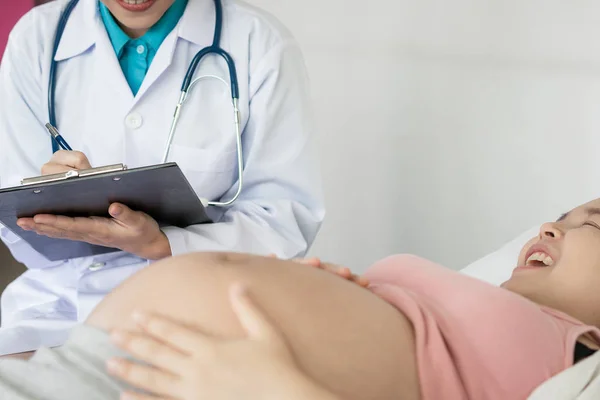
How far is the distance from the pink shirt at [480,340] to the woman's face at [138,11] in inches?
24.3

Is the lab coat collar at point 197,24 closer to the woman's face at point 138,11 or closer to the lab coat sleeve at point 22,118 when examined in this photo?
the woman's face at point 138,11

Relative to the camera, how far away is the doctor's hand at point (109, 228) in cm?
102

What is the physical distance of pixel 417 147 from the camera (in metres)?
1.75

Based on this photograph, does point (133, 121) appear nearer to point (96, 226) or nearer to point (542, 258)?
point (96, 226)

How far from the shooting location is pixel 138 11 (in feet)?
3.79

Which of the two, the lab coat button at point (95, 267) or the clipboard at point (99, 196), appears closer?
the clipboard at point (99, 196)

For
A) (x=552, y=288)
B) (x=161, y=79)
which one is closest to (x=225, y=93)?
(x=161, y=79)

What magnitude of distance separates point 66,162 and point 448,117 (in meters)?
0.95

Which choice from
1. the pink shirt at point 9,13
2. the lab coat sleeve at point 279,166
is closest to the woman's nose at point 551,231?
the lab coat sleeve at point 279,166

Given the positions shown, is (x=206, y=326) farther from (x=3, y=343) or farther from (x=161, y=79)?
(x=161, y=79)

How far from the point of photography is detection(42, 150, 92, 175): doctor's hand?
1060 mm

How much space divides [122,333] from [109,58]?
69 cm

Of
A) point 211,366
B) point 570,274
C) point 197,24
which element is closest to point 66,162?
point 197,24

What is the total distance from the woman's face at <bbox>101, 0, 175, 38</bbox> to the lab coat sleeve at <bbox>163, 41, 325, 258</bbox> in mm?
194
